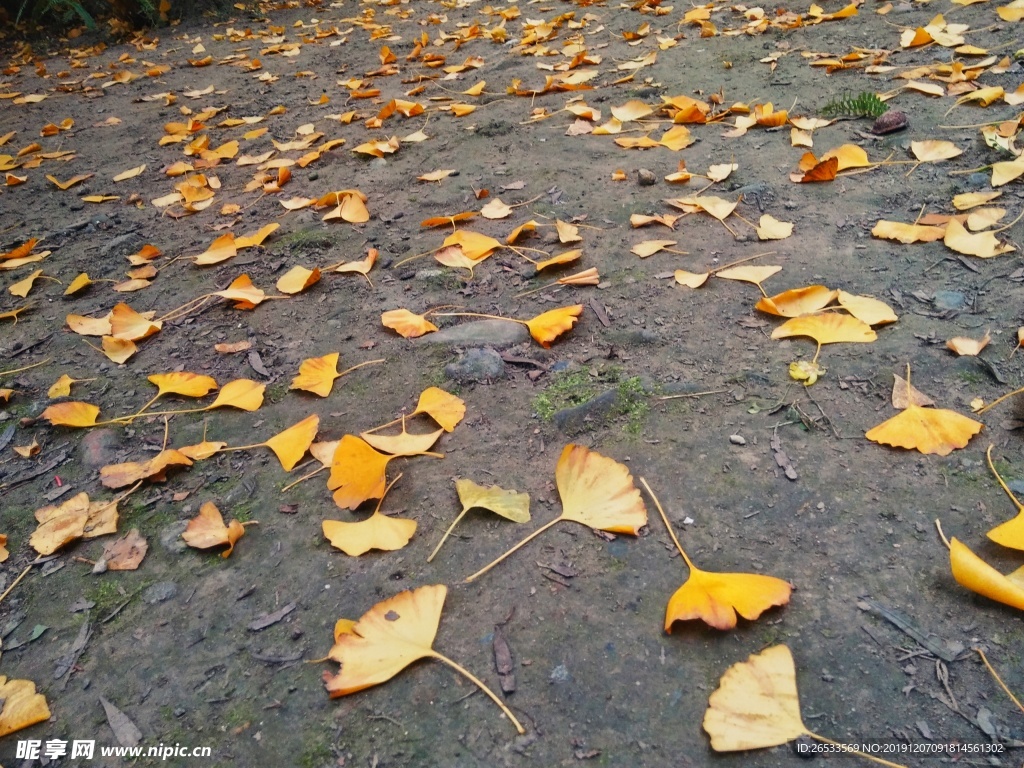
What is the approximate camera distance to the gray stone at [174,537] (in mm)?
1083

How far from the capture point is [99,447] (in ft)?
4.32

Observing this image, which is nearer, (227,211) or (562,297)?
(562,297)

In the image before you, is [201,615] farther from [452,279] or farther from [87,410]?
[452,279]

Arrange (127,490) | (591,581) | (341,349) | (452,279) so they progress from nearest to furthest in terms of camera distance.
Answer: (591,581), (127,490), (341,349), (452,279)

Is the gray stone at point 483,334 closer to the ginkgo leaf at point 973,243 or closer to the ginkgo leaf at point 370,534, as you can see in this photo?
the ginkgo leaf at point 370,534

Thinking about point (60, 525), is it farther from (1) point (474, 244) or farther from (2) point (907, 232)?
(2) point (907, 232)

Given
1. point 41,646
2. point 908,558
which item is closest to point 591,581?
point 908,558

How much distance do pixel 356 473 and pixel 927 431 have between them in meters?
0.93

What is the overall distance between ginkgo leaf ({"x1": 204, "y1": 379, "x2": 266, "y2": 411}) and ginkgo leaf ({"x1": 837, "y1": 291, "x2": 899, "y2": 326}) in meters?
1.22

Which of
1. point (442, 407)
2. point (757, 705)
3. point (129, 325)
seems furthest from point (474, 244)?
point (757, 705)

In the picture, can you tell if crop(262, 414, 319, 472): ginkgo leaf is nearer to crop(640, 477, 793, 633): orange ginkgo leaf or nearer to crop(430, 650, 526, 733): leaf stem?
crop(430, 650, 526, 733): leaf stem

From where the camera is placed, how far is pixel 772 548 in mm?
A: 951

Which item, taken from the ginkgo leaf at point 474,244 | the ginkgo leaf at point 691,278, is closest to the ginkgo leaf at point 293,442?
the ginkgo leaf at point 474,244

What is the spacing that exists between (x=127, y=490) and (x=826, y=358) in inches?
51.8
